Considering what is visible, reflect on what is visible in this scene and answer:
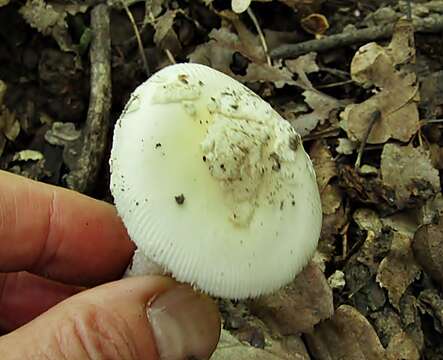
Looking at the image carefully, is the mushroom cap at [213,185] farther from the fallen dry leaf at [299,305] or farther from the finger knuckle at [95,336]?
Answer: the fallen dry leaf at [299,305]

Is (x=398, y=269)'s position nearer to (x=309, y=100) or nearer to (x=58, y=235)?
(x=309, y=100)

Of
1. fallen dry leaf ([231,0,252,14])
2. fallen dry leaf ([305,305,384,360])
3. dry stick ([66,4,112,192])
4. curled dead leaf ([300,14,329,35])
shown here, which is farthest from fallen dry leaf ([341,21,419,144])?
dry stick ([66,4,112,192])

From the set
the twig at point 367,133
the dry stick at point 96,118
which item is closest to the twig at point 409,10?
the twig at point 367,133

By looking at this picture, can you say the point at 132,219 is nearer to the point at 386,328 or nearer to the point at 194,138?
the point at 194,138

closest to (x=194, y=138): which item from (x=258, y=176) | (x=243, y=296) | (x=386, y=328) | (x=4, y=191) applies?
(x=258, y=176)

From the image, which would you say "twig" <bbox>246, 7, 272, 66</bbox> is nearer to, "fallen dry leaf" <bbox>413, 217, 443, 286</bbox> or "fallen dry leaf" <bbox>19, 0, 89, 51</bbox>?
"fallen dry leaf" <bbox>19, 0, 89, 51</bbox>
